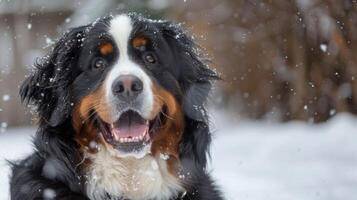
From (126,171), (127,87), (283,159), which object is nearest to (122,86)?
(127,87)

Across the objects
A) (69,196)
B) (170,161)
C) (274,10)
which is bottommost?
(69,196)

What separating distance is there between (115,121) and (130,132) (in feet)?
0.40

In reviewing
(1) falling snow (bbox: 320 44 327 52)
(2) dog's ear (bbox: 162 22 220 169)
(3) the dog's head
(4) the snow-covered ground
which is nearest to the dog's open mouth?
(3) the dog's head

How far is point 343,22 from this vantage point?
396 inches

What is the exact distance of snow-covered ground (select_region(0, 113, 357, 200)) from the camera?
23.6ft

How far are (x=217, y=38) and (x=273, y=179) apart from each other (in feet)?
12.3

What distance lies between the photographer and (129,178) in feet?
14.7

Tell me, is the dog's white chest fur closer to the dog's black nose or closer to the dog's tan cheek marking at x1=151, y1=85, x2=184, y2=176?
the dog's tan cheek marking at x1=151, y1=85, x2=184, y2=176

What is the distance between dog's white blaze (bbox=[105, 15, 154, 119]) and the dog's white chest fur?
1.15ft

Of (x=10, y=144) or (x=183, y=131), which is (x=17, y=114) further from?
(x=183, y=131)

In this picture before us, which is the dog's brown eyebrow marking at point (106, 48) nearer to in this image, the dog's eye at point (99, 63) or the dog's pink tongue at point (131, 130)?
the dog's eye at point (99, 63)

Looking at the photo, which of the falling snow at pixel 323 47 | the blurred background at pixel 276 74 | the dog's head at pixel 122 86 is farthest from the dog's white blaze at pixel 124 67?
the falling snow at pixel 323 47

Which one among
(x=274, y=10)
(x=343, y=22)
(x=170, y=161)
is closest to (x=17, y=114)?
(x=274, y=10)

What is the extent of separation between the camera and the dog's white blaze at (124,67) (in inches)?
165
